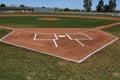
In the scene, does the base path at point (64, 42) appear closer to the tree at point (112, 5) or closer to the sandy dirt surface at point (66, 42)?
the sandy dirt surface at point (66, 42)

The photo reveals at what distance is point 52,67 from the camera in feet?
40.3

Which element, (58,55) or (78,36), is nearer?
(58,55)

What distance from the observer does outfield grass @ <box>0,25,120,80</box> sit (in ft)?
36.1

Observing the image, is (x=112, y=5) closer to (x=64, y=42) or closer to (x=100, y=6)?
(x=100, y=6)

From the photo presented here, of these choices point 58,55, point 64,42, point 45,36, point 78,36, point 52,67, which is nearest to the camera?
point 52,67

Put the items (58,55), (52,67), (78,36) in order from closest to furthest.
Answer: (52,67) < (58,55) < (78,36)

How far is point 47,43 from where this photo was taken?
17.0 m

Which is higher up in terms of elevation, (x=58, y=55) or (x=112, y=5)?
(x=112, y=5)

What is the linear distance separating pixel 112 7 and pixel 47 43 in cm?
7119

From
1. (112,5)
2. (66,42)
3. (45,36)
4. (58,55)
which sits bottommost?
(58,55)

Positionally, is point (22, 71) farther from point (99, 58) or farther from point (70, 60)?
point (99, 58)

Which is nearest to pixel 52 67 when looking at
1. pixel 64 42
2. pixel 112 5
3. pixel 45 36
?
pixel 64 42

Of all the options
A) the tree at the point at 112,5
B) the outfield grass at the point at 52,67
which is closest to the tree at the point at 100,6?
the tree at the point at 112,5

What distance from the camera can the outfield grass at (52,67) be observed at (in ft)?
36.1
